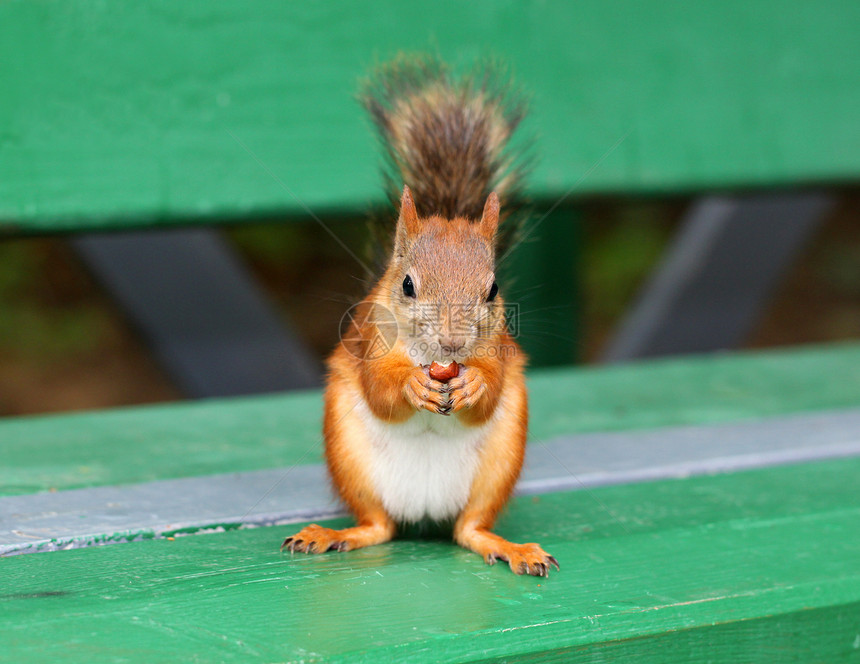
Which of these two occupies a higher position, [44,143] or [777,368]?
[44,143]

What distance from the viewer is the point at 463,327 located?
3.05 ft

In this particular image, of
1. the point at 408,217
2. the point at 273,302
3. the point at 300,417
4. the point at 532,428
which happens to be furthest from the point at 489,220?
the point at 273,302

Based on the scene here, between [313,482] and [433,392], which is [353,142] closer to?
[313,482]

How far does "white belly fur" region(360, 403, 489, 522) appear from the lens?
3.15 feet

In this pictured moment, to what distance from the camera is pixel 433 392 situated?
2.88ft

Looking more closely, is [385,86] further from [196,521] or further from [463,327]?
[196,521]

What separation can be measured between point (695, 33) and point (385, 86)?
934mm

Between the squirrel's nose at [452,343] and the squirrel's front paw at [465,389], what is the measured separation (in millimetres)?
35

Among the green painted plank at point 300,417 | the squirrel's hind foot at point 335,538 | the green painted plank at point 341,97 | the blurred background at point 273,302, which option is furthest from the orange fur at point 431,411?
the blurred background at point 273,302

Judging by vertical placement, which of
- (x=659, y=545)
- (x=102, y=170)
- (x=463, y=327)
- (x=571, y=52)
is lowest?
(x=659, y=545)

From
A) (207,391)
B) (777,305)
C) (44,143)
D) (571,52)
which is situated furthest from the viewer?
(777,305)

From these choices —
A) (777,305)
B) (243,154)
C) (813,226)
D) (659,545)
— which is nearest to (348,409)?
(659,545)

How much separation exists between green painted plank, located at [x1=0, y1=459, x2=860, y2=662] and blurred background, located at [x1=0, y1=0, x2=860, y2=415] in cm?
29

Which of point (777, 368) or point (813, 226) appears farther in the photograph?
point (813, 226)
